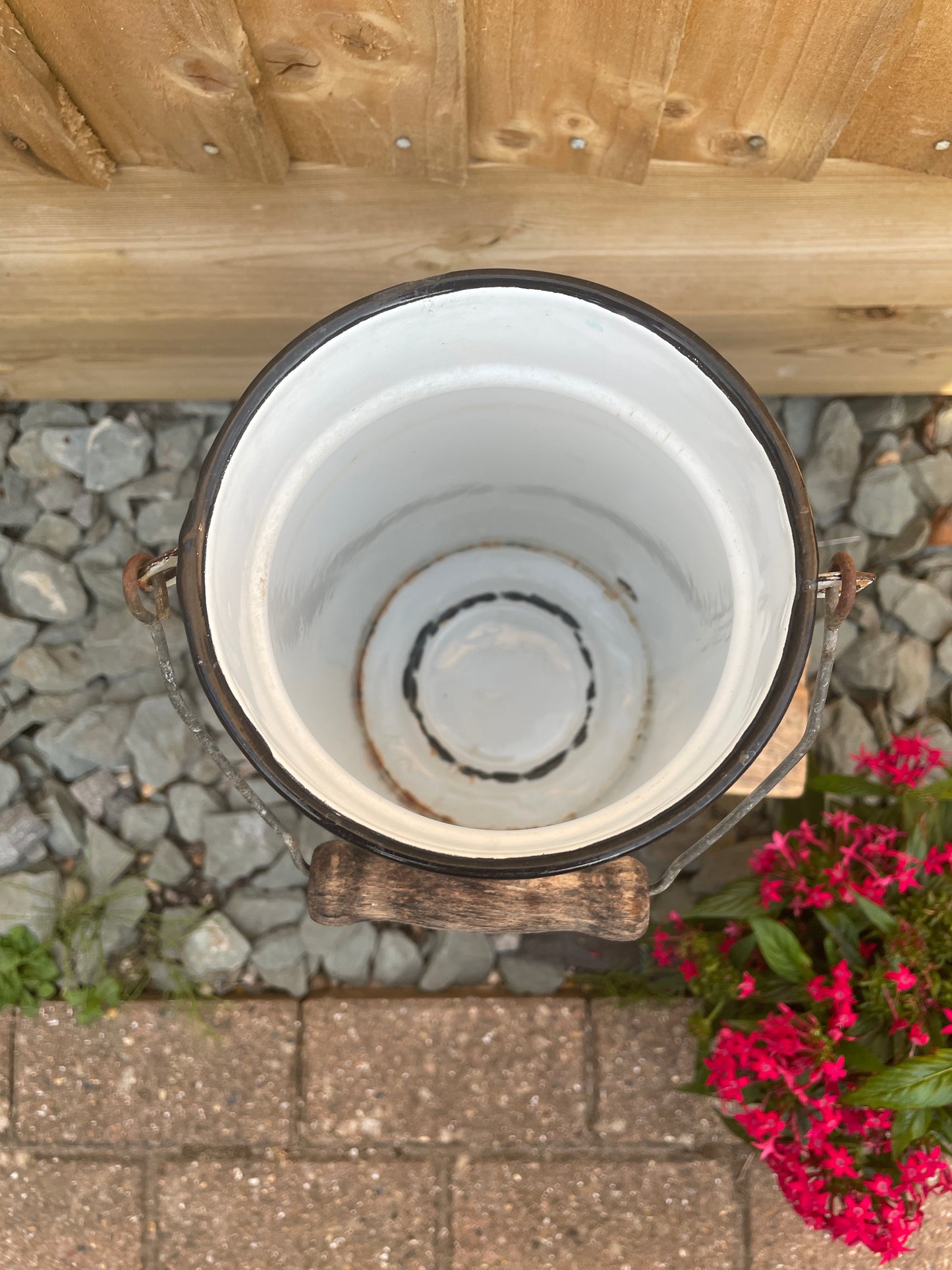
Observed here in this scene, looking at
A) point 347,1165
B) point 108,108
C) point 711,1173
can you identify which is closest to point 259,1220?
point 347,1165

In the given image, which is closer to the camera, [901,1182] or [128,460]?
[901,1182]

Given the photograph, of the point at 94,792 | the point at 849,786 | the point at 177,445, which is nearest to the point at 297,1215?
the point at 94,792

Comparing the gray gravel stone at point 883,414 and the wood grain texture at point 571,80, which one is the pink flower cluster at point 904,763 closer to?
the gray gravel stone at point 883,414

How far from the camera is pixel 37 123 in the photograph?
1.01 meters

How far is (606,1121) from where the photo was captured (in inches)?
53.9

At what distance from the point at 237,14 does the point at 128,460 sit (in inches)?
29.3

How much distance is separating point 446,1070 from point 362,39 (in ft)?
4.60

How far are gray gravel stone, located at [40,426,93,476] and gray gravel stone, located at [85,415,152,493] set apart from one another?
0.8 inches

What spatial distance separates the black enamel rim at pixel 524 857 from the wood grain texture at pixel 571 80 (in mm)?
284

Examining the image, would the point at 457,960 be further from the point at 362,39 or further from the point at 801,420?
the point at 362,39

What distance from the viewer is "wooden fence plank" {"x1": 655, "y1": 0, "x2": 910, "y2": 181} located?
88 cm

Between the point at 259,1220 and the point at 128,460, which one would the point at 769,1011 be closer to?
the point at 259,1220

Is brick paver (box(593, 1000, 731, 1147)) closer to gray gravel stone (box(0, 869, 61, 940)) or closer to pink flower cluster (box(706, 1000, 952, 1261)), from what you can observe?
pink flower cluster (box(706, 1000, 952, 1261))

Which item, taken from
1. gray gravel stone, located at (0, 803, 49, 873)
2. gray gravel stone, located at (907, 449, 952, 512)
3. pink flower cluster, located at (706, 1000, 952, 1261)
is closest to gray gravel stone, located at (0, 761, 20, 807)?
gray gravel stone, located at (0, 803, 49, 873)
